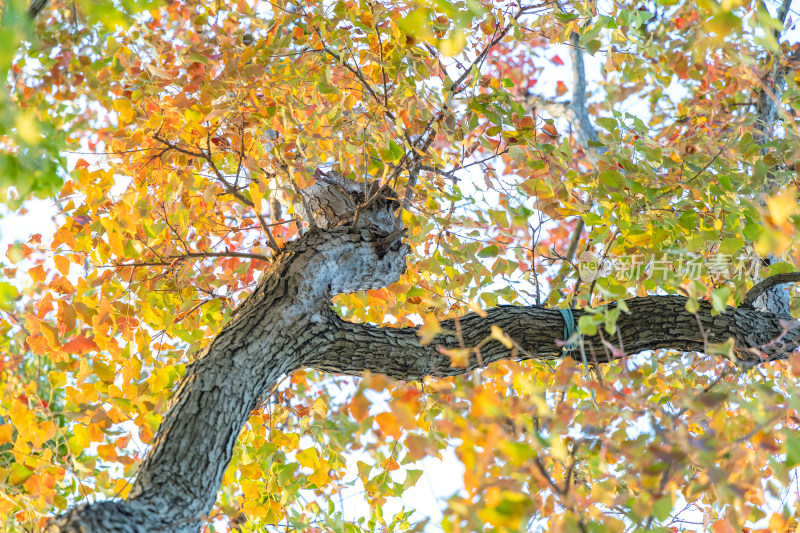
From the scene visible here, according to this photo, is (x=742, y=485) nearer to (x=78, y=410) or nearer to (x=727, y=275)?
(x=727, y=275)

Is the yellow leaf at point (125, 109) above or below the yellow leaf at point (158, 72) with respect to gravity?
above

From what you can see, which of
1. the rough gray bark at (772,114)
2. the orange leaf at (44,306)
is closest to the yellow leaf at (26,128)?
the orange leaf at (44,306)

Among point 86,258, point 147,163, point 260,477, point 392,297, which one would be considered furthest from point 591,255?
point 86,258

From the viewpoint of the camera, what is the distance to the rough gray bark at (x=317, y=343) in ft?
4.17

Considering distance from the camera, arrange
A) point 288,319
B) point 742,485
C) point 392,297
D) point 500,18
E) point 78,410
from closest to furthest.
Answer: point 742,485, point 78,410, point 288,319, point 500,18, point 392,297

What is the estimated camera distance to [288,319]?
1.63 m

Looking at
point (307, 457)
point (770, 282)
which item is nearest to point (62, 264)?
point (307, 457)

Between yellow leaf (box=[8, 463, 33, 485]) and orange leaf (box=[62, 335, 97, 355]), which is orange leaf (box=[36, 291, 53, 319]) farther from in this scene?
yellow leaf (box=[8, 463, 33, 485])

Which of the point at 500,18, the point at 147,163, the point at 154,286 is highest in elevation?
the point at 500,18

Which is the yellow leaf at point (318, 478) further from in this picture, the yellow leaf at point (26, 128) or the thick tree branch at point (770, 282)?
the thick tree branch at point (770, 282)

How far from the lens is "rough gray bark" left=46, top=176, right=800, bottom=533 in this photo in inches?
50.1

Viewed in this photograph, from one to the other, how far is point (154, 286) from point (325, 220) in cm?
67

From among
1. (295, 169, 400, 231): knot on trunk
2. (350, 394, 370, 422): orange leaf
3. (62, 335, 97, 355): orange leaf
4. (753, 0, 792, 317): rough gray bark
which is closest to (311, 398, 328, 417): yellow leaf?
(295, 169, 400, 231): knot on trunk

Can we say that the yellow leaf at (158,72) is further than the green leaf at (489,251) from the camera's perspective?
No
